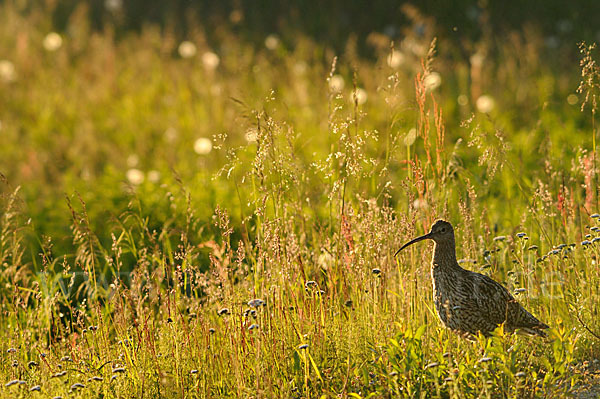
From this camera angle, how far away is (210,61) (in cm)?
1003

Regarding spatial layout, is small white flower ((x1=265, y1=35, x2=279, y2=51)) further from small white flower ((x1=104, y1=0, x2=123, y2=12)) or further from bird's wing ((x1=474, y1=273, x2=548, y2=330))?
bird's wing ((x1=474, y1=273, x2=548, y2=330))

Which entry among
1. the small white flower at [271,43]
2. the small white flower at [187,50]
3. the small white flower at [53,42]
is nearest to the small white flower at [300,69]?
the small white flower at [271,43]

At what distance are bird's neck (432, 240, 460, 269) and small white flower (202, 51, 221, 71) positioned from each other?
6.67 meters

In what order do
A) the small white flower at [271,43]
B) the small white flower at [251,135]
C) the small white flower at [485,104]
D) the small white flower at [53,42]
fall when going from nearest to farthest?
the small white flower at [251,135] < the small white flower at [485,104] < the small white flower at [271,43] < the small white flower at [53,42]

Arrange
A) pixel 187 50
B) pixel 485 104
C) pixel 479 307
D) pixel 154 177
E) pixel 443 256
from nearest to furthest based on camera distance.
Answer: pixel 479 307 → pixel 443 256 → pixel 154 177 → pixel 485 104 → pixel 187 50

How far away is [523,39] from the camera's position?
11164mm

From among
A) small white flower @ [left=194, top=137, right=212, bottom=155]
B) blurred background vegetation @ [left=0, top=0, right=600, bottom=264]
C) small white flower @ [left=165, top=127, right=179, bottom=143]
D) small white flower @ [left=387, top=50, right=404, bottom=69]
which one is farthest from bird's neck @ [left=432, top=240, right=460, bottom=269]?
small white flower @ [left=165, top=127, right=179, bottom=143]

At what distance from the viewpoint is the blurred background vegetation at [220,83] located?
22.8 feet

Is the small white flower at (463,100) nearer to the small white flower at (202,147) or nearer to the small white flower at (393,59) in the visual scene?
the small white flower at (393,59)

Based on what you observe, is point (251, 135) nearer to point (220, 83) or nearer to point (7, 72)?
point (220, 83)

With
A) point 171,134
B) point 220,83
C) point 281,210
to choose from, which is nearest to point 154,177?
point 171,134

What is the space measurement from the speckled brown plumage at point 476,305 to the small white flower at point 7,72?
7.96 meters

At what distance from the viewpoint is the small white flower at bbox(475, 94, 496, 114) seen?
8.29 metres

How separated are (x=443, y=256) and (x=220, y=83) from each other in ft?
20.6
